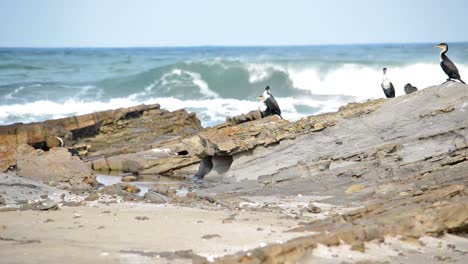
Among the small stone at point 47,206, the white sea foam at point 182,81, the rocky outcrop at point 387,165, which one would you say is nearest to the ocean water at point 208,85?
the white sea foam at point 182,81

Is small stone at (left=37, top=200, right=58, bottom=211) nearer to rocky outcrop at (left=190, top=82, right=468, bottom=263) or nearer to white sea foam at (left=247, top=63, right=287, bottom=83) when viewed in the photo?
rocky outcrop at (left=190, top=82, right=468, bottom=263)

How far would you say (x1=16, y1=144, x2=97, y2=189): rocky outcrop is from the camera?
13.0m

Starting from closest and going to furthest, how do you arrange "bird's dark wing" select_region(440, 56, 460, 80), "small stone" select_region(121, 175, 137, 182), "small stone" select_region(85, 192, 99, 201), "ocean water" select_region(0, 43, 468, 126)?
"small stone" select_region(85, 192, 99, 201), "small stone" select_region(121, 175, 137, 182), "bird's dark wing" select_region(440, 56, 460, 80), "ocean water" select_region(0, 43, 468, 126)

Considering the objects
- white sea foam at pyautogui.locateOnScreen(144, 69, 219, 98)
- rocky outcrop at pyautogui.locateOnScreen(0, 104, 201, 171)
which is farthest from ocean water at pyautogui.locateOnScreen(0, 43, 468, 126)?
rocky outcrop at pyautogui.locateOnScreen(0, 104, 201, 171)

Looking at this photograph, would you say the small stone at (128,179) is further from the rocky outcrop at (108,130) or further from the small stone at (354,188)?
the small stone at (354,188)

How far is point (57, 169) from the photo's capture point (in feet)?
43.7

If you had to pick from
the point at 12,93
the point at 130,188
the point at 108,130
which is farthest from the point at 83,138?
the point at 12,93

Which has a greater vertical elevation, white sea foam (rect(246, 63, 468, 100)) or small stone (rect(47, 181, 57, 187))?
white sea foam (rect(246, 63, 468, 100))

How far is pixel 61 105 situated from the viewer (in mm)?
35219

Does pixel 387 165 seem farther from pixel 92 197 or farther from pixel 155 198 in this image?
pixel 92 197

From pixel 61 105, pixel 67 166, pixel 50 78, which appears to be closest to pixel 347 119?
pixel 67 166

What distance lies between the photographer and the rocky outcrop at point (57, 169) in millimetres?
13023

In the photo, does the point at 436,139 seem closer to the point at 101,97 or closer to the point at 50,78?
the point at 101,97

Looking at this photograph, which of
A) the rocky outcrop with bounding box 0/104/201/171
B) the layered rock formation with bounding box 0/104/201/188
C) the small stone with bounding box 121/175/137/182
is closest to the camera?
the layered rock formation with bounding box 0/104/201/188
